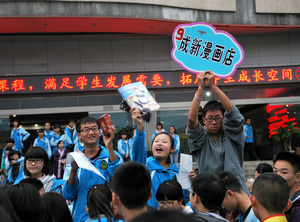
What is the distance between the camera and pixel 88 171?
3.89m

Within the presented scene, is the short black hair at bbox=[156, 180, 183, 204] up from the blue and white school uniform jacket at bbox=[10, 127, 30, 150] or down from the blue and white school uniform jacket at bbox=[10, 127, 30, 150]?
down

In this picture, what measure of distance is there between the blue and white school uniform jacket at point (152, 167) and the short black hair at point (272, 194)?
1247mm

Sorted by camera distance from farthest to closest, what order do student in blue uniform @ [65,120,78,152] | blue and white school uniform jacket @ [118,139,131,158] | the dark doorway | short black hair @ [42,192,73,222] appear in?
the dark doorway < blue and white school uniform jacket @ [118,139,131,158] < student in blue uniform @ [65,120,78,152] < short black hair @ [42,192,73,222]

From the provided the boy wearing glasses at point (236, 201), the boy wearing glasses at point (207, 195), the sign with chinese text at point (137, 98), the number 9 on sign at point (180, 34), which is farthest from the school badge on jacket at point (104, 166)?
the number 9 on sign at point (180, 34)

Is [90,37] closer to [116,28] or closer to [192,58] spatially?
[116,28]

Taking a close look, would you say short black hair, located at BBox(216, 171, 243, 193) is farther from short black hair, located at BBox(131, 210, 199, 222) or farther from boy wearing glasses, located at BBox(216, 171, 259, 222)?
short black hair, located at BBox(131, 210, 199, 222)

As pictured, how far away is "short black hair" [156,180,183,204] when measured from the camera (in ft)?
11.7

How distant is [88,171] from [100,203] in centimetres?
70

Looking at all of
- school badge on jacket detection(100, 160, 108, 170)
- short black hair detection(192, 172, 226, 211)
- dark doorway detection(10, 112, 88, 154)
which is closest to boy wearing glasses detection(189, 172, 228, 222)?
short black hair detection(192, 172, 226, 211)

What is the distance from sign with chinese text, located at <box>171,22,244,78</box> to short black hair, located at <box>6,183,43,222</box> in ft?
7.06

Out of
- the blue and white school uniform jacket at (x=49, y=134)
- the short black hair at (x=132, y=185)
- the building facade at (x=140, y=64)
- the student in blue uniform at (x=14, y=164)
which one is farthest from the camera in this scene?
the building facade at (x=140, y=64)

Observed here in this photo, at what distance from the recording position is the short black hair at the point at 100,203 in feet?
10.5

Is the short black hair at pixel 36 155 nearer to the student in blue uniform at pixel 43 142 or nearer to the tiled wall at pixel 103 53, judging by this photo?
the student in blue uniform at pixel 43 142

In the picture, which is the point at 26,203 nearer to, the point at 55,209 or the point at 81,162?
the point at 55,209
